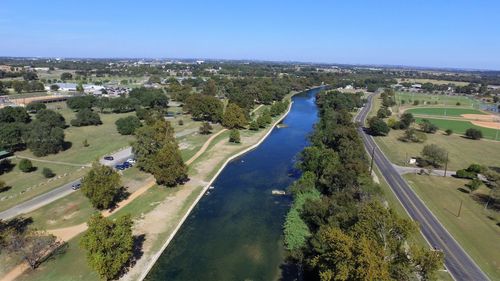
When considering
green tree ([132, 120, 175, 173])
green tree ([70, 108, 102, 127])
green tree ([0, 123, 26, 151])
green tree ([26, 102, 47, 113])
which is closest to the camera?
green tree ([132, 120, 175, 173])

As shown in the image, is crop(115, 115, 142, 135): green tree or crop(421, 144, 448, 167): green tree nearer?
crop(421, 144, 448, 167): green tree

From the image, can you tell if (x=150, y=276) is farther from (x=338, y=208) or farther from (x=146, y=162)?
(x=146, y=162)

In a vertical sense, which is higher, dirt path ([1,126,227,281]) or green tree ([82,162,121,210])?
green tree ([82,162,121,210])

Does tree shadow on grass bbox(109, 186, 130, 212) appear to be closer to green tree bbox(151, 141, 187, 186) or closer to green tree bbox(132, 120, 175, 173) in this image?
green tree bbox(151, 141, 187, 186)

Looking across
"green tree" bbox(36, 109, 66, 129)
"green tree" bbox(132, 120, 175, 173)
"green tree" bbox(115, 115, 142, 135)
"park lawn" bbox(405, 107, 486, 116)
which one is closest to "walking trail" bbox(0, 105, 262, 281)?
"green tree" bbox(132, 120, 175, 173)

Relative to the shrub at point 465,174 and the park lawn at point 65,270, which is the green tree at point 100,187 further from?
the shrub at point 465,174

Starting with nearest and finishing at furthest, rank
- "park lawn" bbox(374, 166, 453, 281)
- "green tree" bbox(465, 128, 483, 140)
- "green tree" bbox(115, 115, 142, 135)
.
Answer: "park lawn" bbox(374, 166, 453, 281) → "green tree" bbox(115, 115, 142, 135) → "green tree" bbox(465, 128, 483, 140)

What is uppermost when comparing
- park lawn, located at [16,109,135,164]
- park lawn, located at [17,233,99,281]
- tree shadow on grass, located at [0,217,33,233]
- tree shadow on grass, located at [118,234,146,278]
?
park lawn, located at [16,109,135,164]

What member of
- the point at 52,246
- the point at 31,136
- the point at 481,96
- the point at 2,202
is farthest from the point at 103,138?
the point at 481,96
